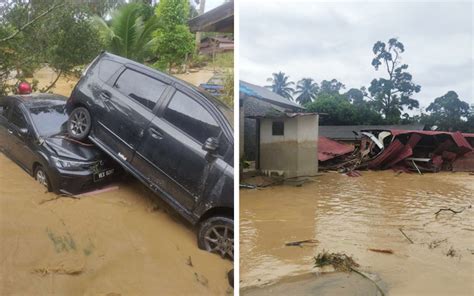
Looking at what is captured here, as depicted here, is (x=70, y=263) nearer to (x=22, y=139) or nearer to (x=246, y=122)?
(x=22, y=139)

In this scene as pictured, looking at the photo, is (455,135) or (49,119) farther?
(455,135)

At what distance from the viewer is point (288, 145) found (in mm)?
11531

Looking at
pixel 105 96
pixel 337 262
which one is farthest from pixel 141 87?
pixel 337 262

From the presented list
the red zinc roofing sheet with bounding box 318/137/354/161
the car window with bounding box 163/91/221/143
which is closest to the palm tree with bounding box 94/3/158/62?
the car window with bounding box 163/91/221/143

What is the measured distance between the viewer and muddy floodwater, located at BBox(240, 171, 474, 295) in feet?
19.4

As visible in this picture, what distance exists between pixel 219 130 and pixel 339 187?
32.9 ft

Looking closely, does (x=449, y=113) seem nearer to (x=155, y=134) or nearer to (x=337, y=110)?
(x=337, y=110)

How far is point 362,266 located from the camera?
643 centimetres

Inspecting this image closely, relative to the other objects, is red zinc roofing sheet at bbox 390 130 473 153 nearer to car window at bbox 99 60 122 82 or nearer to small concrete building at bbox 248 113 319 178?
small concrete building at bbox 248 113 319 178

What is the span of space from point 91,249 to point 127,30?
1692mm

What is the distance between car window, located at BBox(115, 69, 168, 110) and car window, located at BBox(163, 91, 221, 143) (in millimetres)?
142

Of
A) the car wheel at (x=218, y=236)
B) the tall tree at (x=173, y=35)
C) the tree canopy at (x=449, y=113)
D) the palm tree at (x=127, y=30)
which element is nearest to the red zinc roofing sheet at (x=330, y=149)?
the tree canopy at (x=449, y=113)

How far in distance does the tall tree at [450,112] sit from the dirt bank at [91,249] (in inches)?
643

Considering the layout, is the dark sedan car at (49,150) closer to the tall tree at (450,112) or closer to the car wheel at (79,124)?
the car wheel at (79,124)
